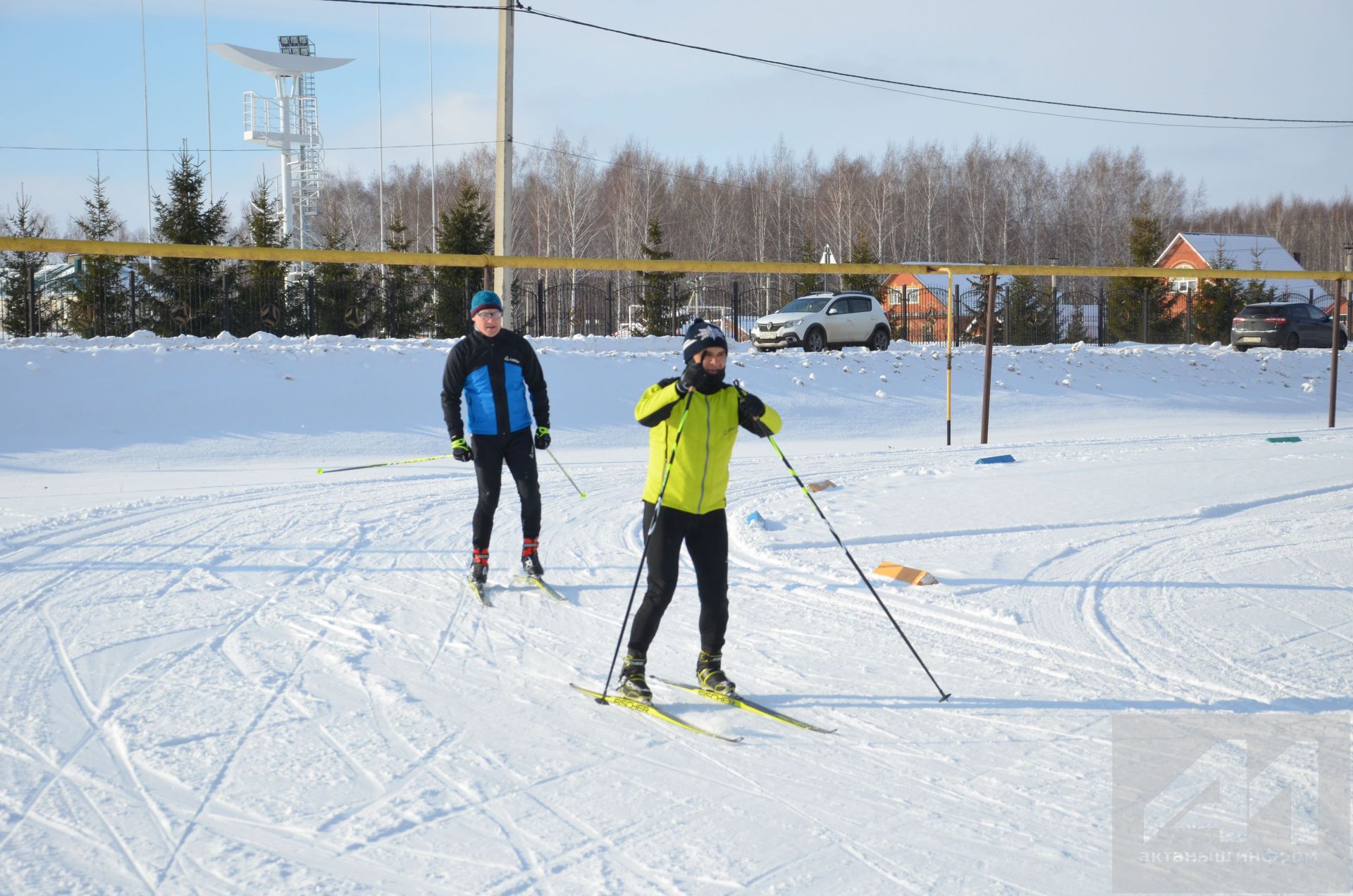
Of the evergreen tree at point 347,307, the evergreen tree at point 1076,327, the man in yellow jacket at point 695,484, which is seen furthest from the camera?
the evergreen tree at point 1076,327

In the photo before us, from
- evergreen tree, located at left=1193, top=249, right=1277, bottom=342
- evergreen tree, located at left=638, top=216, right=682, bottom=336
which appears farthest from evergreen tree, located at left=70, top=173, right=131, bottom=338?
evergreen tree, located at left=1193, top=249, right=1277, bottom=342

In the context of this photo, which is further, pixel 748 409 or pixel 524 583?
pixel 524 583

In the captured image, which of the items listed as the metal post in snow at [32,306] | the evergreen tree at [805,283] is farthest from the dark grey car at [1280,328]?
the metal post in snow at [32,306]

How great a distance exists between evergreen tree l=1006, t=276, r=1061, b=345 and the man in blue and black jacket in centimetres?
2985

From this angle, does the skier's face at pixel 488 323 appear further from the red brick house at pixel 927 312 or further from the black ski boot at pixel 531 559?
the red brick house at pixel 927 312

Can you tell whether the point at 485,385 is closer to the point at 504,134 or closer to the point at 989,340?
the point at 989,340

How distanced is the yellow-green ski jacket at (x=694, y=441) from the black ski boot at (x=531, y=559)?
239cm

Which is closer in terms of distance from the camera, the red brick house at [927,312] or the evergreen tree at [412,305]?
the evergreen tree at [412,305]

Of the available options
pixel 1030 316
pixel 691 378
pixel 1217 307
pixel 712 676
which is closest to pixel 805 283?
pixel 1030 316

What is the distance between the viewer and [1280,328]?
2673 centimetres

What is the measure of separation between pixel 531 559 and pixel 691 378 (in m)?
2.91

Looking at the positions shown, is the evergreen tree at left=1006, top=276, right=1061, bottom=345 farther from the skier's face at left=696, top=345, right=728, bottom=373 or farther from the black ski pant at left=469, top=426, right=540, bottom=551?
the skier's face at left=696, top=345, right=728, bottom=373

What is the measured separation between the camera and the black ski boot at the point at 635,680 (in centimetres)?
466

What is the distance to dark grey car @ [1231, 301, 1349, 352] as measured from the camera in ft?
87.6
